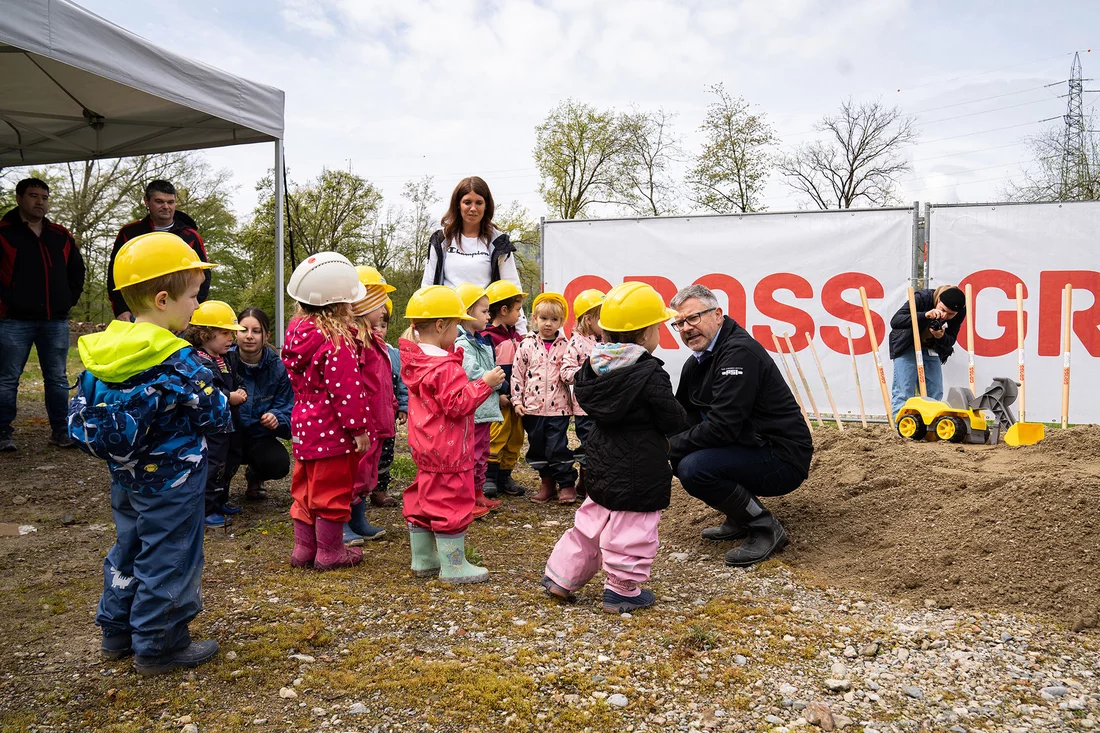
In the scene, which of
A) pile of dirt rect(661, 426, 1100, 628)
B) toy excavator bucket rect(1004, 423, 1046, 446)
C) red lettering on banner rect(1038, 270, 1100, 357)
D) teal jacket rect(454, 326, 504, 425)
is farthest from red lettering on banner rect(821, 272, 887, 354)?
teal jacket rect(454, 326, 504, 425)

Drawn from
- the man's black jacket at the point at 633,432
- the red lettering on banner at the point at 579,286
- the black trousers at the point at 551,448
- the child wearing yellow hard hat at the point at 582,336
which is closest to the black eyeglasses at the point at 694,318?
the man's black jacket at the point at 633,432

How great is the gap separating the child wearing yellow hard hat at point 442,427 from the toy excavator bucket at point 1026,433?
14.1ft

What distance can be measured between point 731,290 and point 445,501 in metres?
6.06

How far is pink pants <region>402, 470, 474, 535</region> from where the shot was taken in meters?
3.81

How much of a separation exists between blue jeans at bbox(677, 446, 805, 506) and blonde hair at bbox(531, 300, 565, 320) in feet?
5.51

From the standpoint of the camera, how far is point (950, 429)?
5.95 metres

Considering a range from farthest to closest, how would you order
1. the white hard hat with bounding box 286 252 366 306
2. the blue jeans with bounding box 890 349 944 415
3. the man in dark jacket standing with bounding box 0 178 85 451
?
the blue jeans with bounding box 890 349 944 415, the man in dark jacket standing with bounding box 0 178 85 451, the white hard hat with bounding box 286 252 366 306

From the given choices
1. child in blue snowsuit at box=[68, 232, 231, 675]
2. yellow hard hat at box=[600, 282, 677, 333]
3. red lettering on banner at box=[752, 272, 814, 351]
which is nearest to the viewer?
child in blue snowsuit at box=[68, 232, 231, 675]

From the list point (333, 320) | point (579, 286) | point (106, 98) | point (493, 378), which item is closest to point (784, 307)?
point (579, 286)

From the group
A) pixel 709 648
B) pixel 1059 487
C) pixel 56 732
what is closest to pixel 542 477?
pixel 709 648

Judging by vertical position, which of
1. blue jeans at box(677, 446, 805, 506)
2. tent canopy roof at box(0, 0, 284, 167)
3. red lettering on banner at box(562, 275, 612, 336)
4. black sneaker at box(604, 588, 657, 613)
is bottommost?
black sneaker at box(604, 588, 657, 613)

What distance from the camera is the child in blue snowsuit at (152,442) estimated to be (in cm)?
264

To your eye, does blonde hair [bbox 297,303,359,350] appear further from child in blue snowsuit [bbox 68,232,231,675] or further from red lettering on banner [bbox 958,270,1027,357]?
red lettering on banner [bbox 958,270,1027,357]

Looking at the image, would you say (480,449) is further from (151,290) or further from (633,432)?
(151,290)
